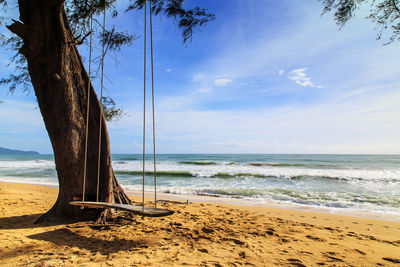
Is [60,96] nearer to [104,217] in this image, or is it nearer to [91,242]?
[104,217]

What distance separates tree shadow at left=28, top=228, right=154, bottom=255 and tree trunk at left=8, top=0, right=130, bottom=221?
564 millimetres

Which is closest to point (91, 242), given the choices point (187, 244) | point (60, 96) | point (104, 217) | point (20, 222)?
point (104, 217)

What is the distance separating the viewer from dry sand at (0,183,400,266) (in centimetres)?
216

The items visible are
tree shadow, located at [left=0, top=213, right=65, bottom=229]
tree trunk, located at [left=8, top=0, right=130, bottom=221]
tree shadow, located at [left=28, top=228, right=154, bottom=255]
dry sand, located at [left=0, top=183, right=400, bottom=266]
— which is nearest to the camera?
dry sand, located at [left=0, top=183, right=400, bottom=266]

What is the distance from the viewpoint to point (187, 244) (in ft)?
8.54

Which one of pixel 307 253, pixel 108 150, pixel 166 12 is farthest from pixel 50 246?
pixel 166 12

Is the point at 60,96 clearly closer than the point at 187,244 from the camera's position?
No

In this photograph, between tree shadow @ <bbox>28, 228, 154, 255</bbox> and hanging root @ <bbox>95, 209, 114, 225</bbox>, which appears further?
hanging root @ <bbox>95, 209, 114, 225</bbox>

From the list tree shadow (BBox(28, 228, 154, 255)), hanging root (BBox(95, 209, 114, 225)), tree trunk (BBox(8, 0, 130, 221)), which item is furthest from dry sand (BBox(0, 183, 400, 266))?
tree trunk (BBox(8, 0, 130, 221))

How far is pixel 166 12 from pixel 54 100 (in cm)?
249

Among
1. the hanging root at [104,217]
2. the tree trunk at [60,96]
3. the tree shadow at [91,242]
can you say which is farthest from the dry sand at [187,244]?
the tree trunk at [60,96]

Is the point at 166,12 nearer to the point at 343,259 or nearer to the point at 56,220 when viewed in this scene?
the point at 56,220

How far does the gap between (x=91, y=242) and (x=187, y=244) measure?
1.12m

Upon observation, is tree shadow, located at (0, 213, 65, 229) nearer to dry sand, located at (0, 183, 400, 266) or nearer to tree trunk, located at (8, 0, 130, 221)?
dry sand, located at (0, 183, 400, 266)
